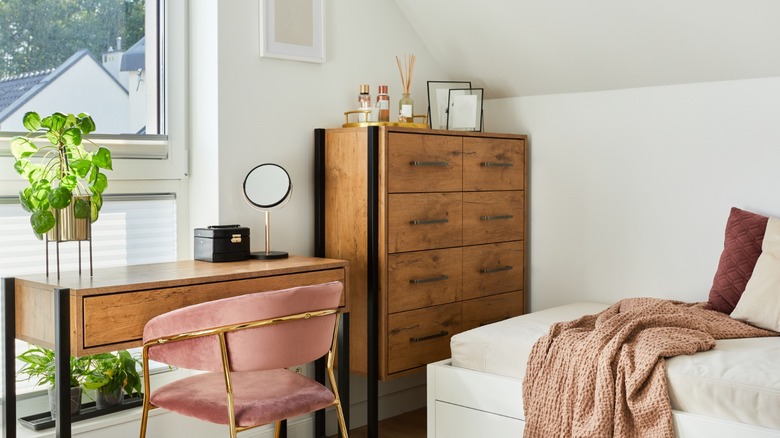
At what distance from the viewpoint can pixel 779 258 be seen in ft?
9.34

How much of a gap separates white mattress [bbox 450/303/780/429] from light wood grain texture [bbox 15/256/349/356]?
2.64 feet

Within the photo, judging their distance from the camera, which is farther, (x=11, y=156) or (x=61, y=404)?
(x=11, y=156)

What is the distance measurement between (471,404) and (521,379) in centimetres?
21

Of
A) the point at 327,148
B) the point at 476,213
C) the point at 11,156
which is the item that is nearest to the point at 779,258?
Answer: the point at 476,213

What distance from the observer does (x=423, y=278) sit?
3.30 m

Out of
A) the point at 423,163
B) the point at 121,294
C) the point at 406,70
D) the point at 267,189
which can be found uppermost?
the point at 406,70

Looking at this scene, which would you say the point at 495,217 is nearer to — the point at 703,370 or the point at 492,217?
the point at 492,217

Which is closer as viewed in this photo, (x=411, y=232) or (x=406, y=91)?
(x=411, y=232)

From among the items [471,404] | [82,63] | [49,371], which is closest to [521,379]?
[471,404]

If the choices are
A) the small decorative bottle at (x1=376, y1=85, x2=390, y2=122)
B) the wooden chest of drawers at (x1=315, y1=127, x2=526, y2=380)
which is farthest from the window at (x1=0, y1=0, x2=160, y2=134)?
the small decorative bottle at (x1=376, y1=85, x2=390, y2=122)

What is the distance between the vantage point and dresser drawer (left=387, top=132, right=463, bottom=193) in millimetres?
3160

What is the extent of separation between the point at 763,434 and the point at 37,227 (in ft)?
6.87

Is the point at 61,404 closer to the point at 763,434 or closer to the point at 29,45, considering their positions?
the point at 29,45

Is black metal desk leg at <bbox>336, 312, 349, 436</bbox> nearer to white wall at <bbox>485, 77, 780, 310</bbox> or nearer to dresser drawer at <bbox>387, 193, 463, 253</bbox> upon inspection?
dresser drawer at <bbox>387, 193, 463, 253</bbox>
